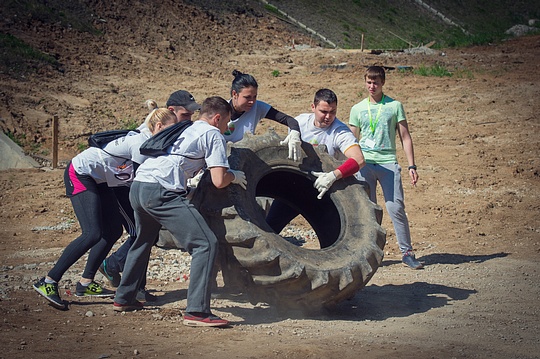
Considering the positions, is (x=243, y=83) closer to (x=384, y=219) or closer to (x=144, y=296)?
(x=144, y=296)

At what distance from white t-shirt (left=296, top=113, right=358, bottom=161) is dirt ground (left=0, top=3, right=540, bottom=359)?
4.65 feet

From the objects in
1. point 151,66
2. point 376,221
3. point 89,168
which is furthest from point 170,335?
point 151,66

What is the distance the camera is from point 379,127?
27.6 ft

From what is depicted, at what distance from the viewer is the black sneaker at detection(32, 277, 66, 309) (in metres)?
6.71

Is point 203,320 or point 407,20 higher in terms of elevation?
point 407,20

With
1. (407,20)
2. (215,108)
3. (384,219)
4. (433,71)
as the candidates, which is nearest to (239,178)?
(215,108)

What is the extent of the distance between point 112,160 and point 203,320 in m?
1.71

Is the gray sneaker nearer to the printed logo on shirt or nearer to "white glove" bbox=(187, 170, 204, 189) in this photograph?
the printed logo on shirt

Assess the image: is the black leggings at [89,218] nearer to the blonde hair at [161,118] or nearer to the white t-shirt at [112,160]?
the white t-shirt at [112,160]

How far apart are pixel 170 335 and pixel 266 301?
0.96 metres

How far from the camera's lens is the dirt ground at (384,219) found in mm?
5918

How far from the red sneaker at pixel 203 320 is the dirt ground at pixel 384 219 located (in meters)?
0.11

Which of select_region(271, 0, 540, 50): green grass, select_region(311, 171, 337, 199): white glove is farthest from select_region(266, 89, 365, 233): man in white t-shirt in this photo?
select_region(271, 0, 540, 50): green grass

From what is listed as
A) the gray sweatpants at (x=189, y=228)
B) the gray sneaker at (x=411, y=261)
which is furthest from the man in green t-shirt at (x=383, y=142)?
the gray sweatpants at (x=189, y=228)
